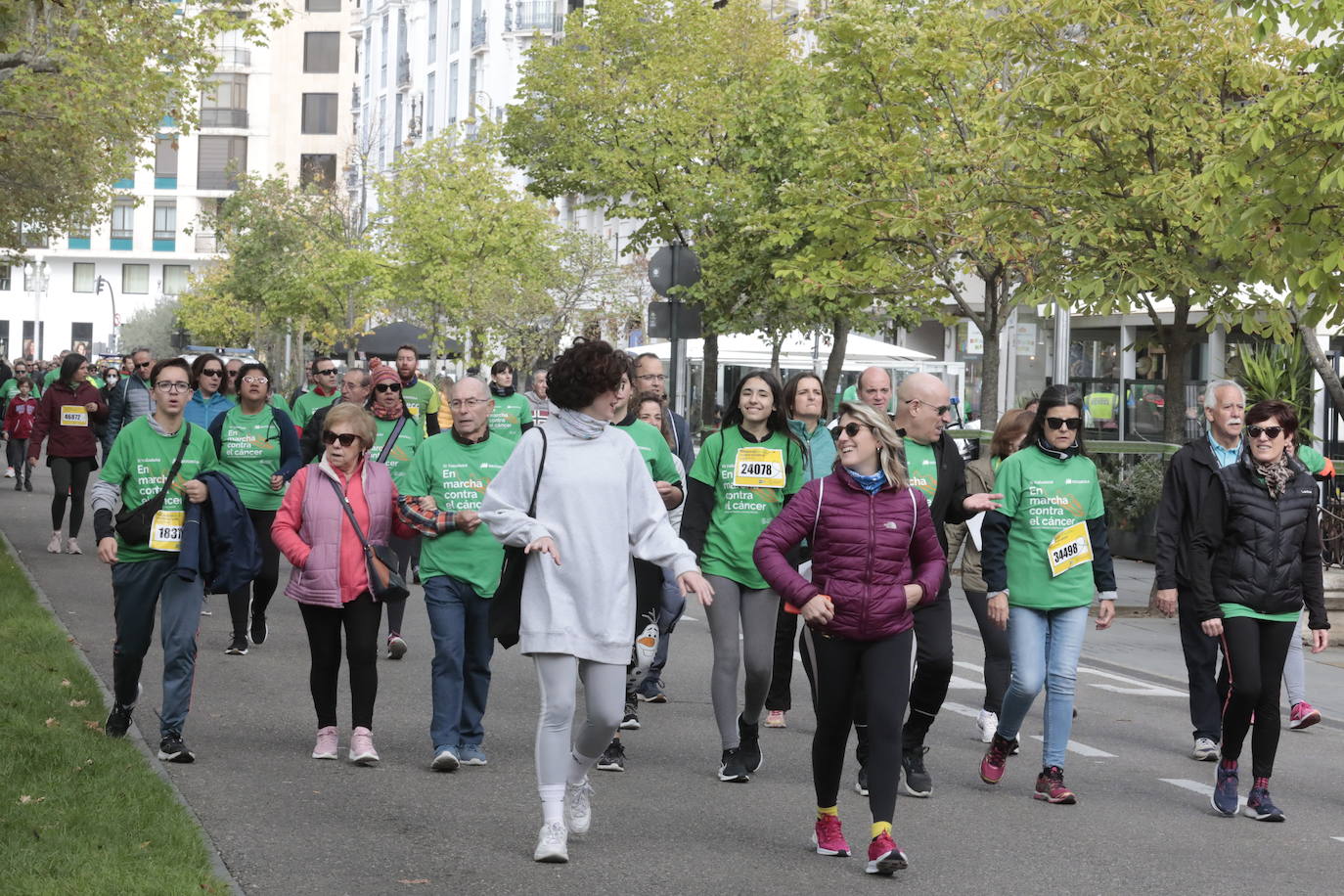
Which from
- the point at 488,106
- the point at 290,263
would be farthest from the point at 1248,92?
the point at 488,106

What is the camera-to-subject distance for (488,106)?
7094 centimetres

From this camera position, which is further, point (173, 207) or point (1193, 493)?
point (173, 207)

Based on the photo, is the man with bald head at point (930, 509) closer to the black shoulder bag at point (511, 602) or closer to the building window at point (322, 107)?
the black shoulder bag at point (511, 602)

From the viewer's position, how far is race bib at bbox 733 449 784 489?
27.2ft

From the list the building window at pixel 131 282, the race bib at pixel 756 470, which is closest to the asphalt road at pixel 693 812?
the race bib at pixel 756 470

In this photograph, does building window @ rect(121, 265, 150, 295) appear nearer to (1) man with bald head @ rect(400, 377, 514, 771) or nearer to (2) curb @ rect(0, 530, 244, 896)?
(2) curb @ rect(0, 530, 244, 896)

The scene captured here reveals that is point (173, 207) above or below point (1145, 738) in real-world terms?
above

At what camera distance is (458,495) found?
27.7ft

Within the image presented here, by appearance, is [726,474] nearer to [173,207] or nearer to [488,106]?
[488,106]

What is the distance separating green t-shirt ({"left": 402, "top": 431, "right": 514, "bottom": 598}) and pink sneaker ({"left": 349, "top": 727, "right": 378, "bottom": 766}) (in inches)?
27.5

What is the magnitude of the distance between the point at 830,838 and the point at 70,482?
42.8 ft

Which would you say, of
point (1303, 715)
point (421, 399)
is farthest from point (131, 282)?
point (1303, 715)

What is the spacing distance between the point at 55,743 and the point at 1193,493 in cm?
489

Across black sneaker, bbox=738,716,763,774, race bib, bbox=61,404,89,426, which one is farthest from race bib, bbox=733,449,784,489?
race bib, bbox=61,404,89,426
